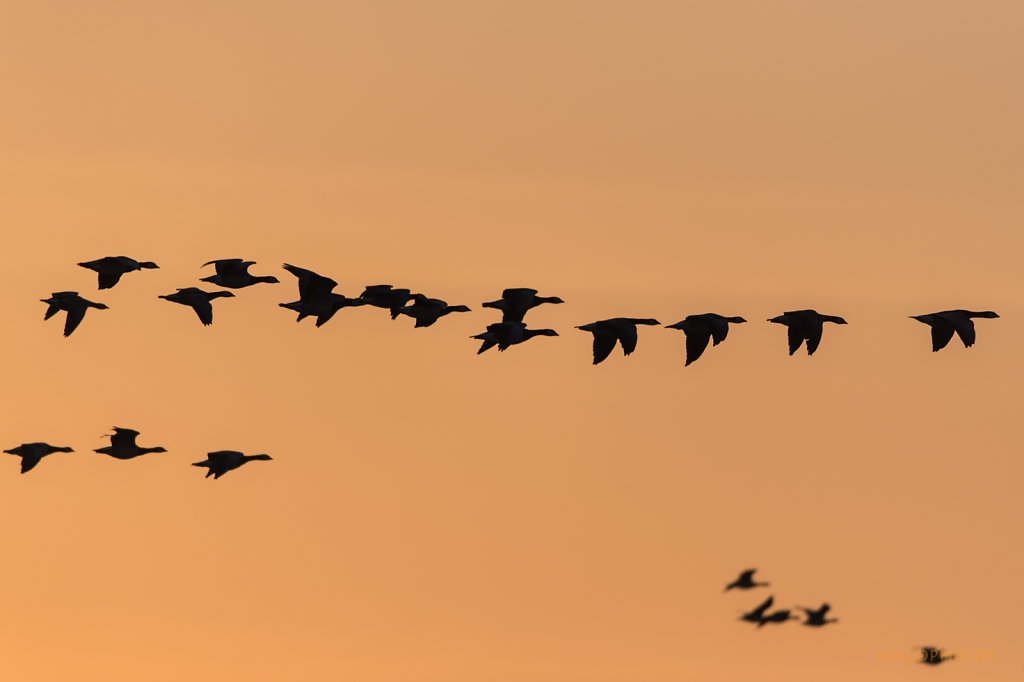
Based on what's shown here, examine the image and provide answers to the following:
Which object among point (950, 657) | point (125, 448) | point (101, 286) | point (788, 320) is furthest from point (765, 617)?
point (101, 286)

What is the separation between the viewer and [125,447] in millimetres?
55656

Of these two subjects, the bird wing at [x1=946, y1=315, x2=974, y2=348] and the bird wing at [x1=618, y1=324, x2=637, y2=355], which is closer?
the bird wing at [x1=946, y1=315, x2=974, y2=348]

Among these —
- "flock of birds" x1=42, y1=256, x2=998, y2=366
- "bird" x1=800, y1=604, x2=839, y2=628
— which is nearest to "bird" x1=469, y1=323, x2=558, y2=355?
"flock of birds" x1=42, y1=256, x2=998, y2=366

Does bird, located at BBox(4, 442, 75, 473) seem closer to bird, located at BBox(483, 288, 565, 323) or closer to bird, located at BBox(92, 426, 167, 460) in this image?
bird, located at BBox(92, 426, 167, 460)

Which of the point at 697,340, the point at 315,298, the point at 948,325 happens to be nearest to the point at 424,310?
the point at 315,298

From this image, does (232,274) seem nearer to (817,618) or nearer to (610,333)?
(610,333)

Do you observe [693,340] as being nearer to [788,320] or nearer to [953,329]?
[788,320]

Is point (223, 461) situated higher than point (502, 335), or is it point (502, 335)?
point (502, 335)

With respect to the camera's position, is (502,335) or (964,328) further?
(502,335)

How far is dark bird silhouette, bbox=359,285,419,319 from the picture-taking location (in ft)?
174

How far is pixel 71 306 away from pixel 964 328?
31693 mm

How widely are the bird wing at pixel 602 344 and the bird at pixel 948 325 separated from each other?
10430 millimetres

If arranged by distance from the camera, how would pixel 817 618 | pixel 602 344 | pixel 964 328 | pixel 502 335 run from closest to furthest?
pixel 964 328 → pixel 602 344 → pixel 502 335 → pixel 817 618

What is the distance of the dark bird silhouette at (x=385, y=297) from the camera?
5300 cm
